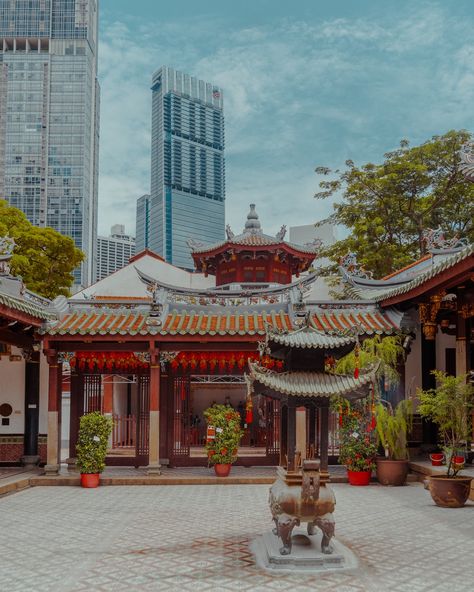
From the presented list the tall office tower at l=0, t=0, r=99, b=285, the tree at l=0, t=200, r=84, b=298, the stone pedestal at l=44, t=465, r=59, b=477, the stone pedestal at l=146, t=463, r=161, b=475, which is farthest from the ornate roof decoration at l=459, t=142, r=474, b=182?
the tall office tower at l=0, t=0, r=99, b=285

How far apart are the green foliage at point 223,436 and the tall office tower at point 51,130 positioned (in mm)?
56735

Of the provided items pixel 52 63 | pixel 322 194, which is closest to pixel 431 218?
pixel 322 194

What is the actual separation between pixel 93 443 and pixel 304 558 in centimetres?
690

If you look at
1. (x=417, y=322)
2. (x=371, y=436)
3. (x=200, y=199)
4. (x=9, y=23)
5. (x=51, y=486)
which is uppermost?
(x=9, y=23)

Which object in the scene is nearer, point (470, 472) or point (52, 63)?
point (470, 472)

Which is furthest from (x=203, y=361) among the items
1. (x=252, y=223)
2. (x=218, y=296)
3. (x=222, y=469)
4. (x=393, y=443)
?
(x=252, y=223)

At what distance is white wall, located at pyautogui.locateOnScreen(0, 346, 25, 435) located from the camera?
1537cm

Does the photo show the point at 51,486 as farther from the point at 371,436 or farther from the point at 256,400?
the point at 256,400

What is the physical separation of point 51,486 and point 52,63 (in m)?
70.0

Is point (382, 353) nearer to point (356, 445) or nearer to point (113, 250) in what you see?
point (356, 445)

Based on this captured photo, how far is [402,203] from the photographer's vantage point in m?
25.6

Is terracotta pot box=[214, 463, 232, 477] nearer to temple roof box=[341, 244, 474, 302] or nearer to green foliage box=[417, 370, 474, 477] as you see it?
green foliage box=[417, 370, 474, 477]

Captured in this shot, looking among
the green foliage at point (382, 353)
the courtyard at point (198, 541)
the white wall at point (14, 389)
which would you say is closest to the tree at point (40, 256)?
the white wall at point (14, 389)

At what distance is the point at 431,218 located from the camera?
25.5 m
